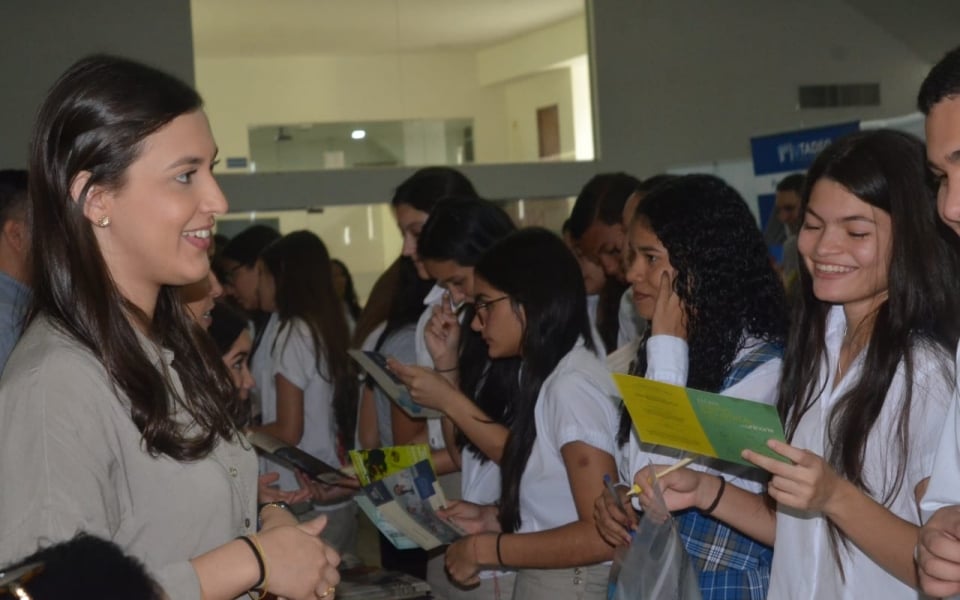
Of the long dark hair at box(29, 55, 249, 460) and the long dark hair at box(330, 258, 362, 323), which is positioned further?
the long dark hair at box(330, 258, 362, 323)

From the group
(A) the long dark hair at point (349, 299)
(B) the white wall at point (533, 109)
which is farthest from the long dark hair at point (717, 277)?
(B) the white wall at point (533, 109)

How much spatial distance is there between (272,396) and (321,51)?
272 inches

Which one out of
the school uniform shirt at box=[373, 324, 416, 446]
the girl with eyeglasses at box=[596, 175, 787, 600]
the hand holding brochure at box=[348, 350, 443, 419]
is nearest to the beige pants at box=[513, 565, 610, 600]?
the girl with eyeglasses at box=[596, 175, 787, 600]

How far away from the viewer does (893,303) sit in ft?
6.80

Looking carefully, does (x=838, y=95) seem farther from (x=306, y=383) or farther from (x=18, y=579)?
(x=18, y=579)

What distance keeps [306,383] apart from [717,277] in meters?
2.41

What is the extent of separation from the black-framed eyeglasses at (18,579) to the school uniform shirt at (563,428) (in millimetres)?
1711

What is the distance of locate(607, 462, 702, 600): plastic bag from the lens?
6.83 ft

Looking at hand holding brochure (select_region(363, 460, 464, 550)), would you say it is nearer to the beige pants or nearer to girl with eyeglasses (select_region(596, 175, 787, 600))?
the beige pants

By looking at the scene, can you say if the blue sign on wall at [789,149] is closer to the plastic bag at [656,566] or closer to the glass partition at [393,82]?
the glass partition at [393,82]

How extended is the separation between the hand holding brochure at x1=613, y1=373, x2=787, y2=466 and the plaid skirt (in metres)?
0.51

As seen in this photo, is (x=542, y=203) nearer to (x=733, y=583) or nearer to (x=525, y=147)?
(x=525, y=147)

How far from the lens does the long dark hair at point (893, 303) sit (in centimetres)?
202

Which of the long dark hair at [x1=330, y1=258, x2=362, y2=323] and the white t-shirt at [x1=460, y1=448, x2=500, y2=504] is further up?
the long dark hair at [x1=330, y1=258, x2=362, y2=323]
